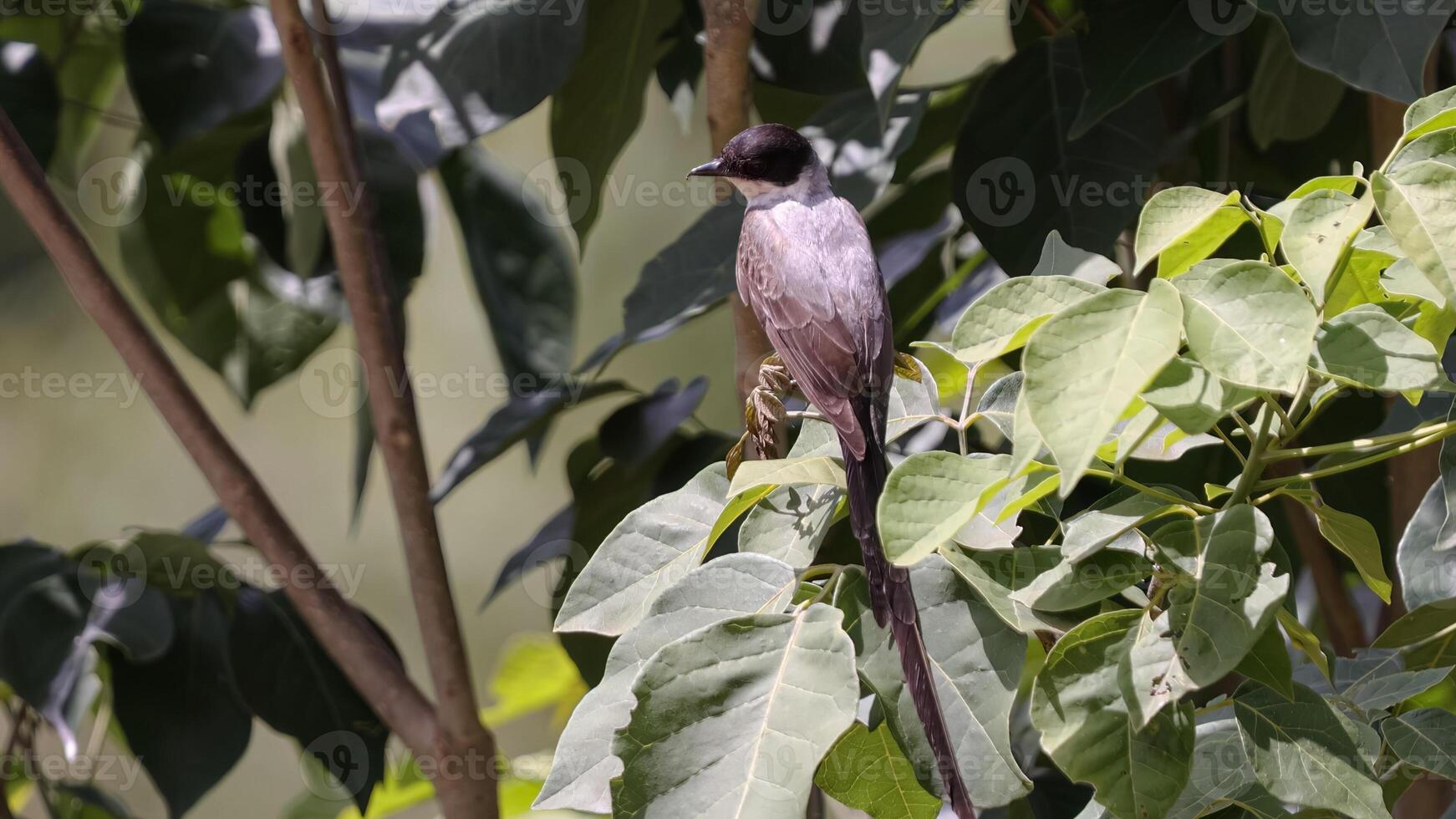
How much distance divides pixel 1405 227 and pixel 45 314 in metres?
2.89

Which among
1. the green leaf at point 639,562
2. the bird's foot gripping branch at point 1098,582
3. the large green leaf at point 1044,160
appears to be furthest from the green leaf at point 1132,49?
the green leaf at point 639,562

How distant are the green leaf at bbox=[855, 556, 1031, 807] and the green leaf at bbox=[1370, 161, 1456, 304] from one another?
0.72 feet

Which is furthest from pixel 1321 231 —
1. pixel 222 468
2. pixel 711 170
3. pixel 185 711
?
pixel 185 711

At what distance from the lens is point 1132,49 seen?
0.88 meters

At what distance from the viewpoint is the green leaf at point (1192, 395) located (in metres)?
0.42

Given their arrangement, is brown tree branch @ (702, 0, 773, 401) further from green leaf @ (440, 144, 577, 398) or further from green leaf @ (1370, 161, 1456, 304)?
green leaf @ (1370, 161, 1456, 304)

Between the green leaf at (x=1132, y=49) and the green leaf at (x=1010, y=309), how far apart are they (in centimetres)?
40

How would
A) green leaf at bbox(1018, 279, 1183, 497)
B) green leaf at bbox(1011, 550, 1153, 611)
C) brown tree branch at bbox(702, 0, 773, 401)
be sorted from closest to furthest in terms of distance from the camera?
green leaf at bbox(1018, 279, 1183, 497) < green leaf at bbox(1011, 550, 1153, 611) < brown tree branch at bbox(702, 0, 773, 401)

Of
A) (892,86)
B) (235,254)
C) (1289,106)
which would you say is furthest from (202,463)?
(1289,106)

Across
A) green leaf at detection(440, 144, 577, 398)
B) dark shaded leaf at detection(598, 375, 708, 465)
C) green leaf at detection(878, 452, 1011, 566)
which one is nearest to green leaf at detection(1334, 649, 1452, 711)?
green leaf at detection(878, 452, 1011, 566)

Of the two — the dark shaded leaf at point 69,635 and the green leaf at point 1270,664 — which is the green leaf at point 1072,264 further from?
the dark shaded leaf at point 69,635

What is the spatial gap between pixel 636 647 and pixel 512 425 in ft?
1.68

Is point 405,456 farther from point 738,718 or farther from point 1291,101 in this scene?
point 1291,101

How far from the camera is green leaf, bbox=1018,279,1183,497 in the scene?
1.26ft
